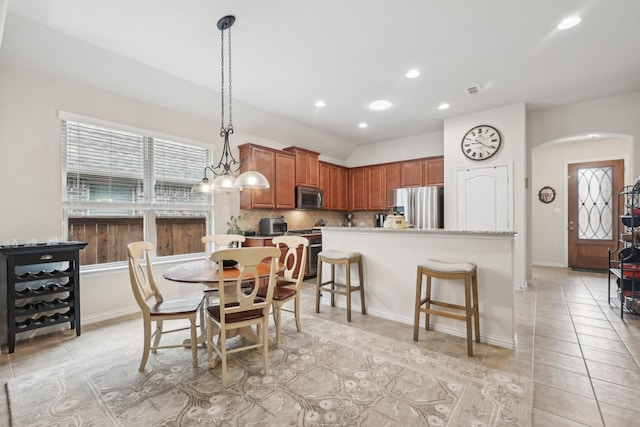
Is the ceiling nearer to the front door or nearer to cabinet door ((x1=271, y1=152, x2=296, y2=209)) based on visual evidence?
cabinet door ((x1=271, y1=152, x2=296, y2=209))

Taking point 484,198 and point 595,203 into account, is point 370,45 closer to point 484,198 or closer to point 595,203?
point 484,198

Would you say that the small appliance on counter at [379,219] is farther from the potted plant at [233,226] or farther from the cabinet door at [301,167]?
the potted plant at [233,226]

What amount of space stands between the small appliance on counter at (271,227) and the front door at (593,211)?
6.19 m

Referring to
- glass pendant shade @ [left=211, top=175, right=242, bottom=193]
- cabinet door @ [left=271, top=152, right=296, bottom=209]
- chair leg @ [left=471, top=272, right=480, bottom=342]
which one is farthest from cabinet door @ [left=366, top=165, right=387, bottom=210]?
glass pendant shade @ [left=211, top=175, right=242, bottom=193]

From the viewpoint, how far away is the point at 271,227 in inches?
200

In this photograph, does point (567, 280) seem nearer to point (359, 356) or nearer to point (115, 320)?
point (359, 356)

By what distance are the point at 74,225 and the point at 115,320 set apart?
121 cm

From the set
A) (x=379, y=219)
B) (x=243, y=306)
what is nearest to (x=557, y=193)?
(x=379, y=219)

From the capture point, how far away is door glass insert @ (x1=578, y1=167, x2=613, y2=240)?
18.8 feet

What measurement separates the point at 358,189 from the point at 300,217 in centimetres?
168

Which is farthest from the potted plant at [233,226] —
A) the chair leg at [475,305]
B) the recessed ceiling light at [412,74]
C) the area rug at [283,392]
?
the chair leg at [475,305]

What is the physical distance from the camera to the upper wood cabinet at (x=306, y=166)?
18.5 ft

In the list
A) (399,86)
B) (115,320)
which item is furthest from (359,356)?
(399,86)

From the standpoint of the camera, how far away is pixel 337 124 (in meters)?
5.47
